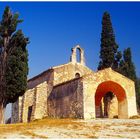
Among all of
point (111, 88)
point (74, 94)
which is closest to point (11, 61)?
point (74, 94)

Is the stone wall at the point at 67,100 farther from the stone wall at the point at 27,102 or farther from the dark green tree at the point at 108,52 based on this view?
the dark green tree at the point at 108,52

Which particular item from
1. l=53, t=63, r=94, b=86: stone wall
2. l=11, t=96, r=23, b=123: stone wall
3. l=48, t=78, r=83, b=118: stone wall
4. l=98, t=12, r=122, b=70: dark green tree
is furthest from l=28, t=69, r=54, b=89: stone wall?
l=98, t=12, r=122, b=70: dark green tree

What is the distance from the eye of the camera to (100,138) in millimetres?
12320

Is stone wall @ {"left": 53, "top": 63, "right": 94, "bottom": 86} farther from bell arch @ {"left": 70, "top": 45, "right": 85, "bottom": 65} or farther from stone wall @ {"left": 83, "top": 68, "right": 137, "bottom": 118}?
stone wall @ {"left": 83, "top": 68, "right": 137, "bottom": 118}

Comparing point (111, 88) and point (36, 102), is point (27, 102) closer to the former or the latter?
point (36, 102)

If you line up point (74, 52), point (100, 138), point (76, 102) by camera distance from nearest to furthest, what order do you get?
point (100, 138), point (76, 102), point (74, 52)

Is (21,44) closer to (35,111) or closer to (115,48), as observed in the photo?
(35,111)

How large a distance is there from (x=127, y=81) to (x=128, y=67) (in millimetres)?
10957

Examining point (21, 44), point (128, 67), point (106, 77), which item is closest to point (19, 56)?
point (21, 44)

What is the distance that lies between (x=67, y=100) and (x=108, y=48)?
397 inches

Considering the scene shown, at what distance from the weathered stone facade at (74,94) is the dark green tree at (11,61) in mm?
4606

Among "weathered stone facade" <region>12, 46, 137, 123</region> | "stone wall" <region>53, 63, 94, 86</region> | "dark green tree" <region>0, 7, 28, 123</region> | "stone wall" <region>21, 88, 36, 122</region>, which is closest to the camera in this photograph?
"dark green tree" <region>0, 7, 28, 123</region>

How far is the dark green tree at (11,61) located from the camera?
857 inches

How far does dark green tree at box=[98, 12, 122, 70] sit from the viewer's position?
3300cm
